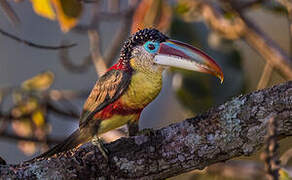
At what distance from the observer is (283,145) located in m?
3.78

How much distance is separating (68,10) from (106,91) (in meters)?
0.37

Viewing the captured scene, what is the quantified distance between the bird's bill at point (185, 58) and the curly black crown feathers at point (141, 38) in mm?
33

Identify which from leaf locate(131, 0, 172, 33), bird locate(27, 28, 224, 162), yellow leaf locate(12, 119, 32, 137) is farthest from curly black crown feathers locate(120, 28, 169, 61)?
yellow leaf locate(12, 119, 32, 137)

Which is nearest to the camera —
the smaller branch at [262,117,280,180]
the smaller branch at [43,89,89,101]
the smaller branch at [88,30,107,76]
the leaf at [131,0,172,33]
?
the smaller branch at [262,117,280,180]

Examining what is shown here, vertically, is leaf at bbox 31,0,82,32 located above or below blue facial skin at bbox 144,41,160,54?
above

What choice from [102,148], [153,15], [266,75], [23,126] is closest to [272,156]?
[102,148]

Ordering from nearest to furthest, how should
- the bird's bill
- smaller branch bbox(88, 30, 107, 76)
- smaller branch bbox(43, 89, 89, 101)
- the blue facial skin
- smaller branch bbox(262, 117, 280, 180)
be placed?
smaller branch bbox(262, 117, 280, 180), the bird's bill, the blue facial skin, smaller branch bbox(88, 30, 107, 76), smaller branch bbox(43, 89, 89, 101)

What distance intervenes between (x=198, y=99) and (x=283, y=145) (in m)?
1.58

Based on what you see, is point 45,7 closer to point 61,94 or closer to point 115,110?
point 115,110

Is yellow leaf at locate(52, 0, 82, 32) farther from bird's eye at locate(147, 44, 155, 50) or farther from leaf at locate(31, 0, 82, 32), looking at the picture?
bird's eye at locate(147, 44, 155, 50)

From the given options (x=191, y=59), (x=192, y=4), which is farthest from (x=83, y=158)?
(x=192, y=4)

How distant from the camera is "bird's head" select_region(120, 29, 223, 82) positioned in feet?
5.11

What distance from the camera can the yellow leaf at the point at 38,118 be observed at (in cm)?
248

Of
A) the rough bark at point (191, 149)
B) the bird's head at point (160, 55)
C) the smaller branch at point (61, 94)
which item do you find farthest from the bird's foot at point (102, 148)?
the smaller branch at point (61, 94)
